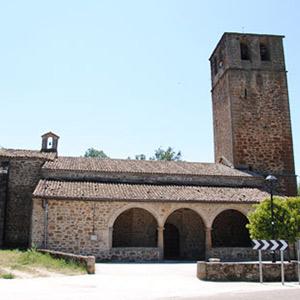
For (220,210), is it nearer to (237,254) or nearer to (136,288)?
(237,254)

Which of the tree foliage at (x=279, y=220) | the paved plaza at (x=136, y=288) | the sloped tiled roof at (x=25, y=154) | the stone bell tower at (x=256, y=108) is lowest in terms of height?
the paved plaza at (x=136, y=288)

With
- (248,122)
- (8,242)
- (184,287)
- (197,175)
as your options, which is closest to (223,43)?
(248,122)

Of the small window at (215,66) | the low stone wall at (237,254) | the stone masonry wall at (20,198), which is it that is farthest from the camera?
the small window at (215,66)

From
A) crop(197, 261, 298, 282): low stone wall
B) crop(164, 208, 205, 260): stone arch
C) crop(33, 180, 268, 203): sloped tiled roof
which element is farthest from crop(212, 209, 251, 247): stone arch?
crop(197, 261, 298, 282): low stone wall

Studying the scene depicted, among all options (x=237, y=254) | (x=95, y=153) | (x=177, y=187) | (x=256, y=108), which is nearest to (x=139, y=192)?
(x=177, y=187)

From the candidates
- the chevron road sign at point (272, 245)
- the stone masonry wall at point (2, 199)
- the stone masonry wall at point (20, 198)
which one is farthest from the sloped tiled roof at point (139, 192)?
the chevron road sign at point (272, 245)

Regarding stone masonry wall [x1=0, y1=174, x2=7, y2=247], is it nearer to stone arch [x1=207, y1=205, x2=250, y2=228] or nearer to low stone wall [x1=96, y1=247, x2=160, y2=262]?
low stone wall [x1=96, y1=247, x2=160, y2=262]

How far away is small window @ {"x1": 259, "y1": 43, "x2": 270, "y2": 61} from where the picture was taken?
97.0 ft

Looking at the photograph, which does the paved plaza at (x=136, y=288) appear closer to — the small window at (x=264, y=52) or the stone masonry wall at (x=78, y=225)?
the stone masonry wall at (x=78, y=225)

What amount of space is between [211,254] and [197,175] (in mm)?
5283

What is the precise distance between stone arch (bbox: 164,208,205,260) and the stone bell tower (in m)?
6.01

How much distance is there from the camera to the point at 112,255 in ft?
65.5

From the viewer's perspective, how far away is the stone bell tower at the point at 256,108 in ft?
92.0

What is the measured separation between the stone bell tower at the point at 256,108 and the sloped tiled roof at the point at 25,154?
1225 centimetres
